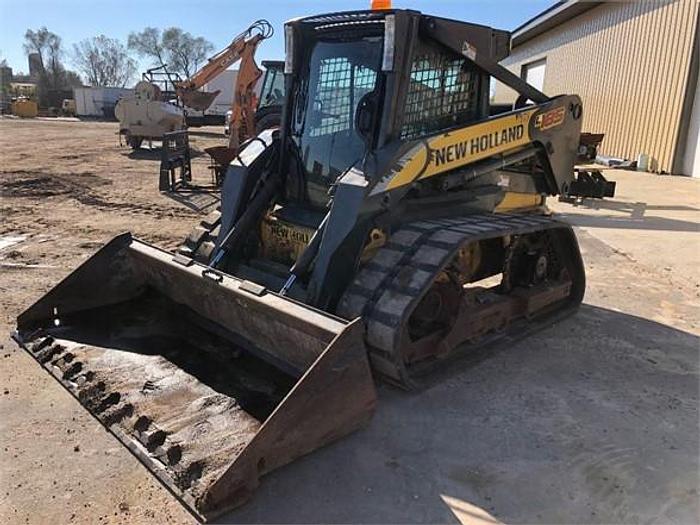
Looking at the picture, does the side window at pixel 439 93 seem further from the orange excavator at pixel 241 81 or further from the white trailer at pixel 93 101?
the white trailer at pixel 93 101

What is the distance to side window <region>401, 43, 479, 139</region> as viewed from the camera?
4.03m

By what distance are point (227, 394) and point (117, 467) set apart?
72 cm

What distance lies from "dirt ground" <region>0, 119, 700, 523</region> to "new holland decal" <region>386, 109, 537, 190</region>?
4.35 feet

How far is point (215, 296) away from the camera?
3.75 meters

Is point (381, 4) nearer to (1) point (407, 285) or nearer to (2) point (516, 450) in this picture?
(1) point (407, 285)

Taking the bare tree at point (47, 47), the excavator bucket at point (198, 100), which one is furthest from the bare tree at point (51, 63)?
the excavator bucket at point (198, 100)

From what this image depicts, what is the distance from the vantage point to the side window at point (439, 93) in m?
4.03

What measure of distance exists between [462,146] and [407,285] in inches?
50.6

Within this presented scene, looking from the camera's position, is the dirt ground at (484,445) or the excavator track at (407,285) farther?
the excavator track at (407,285)

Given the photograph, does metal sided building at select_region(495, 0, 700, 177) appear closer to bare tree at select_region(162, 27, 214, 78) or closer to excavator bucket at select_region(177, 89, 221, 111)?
excavator bucket at select_region(177, 89, 221, 111)

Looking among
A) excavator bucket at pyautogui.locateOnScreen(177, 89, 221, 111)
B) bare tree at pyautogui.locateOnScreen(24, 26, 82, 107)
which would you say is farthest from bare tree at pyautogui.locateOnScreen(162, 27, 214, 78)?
excavator bucket at pyautogui.locateOnScreen(177, 89, 221, 111)

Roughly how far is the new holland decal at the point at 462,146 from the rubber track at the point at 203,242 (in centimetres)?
175

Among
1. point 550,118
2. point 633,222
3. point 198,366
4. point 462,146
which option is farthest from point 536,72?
point 198,366

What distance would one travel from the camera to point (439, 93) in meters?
4.22
